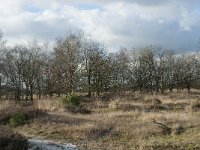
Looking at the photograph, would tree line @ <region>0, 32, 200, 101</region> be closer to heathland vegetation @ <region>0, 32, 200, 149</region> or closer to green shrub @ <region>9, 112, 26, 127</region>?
heathland vegetation @ <region>0, 32, 200, 149</region>

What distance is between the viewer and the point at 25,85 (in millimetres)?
77500

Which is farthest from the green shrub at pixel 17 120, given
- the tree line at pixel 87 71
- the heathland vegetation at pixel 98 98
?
the tree line at pixel 87 71

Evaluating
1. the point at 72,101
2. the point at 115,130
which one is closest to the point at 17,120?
the point at 115,130

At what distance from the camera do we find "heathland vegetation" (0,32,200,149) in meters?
21.2

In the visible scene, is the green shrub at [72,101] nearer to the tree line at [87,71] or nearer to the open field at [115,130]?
the open field at [115,130]

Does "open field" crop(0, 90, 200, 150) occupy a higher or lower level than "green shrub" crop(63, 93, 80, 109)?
lower

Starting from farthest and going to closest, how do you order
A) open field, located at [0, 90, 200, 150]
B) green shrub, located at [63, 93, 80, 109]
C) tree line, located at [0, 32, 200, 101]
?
1. tree line, located at [0, 32, 200, 101]
2. green shrub, located at [63, 93, 80, 109]
3. open field, located at [0, 90, 200, 150]

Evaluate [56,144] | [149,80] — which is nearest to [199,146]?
[56,144]

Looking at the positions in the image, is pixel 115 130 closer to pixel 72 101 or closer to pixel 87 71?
pixel 72 101

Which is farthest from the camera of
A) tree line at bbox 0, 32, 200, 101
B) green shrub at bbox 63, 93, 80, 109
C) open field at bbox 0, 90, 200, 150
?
tree line at bbox 0, 32, 200, 101

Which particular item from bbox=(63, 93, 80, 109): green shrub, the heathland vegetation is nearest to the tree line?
the heathland vegetation

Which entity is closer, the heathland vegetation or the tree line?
the heathland vegetation

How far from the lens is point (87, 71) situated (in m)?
63.4

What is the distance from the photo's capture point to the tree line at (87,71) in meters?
61.5
